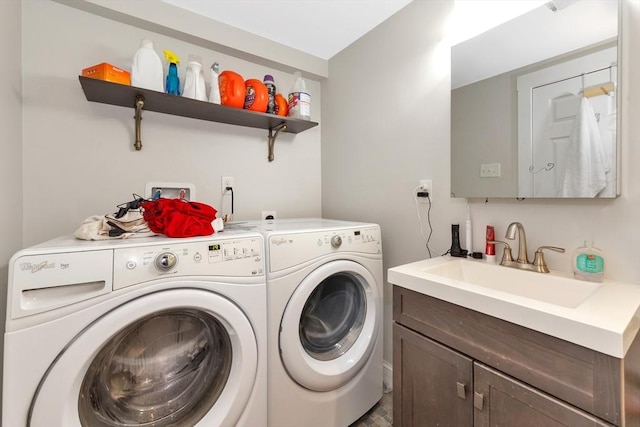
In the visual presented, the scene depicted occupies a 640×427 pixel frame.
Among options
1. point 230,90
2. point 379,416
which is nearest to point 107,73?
point 230,90

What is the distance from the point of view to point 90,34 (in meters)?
1.40

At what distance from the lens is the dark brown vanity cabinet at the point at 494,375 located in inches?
24.3

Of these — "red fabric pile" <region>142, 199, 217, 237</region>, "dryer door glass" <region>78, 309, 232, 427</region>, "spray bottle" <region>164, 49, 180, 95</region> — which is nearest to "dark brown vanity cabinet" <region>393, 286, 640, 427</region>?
"dryer door glass" <region>78, 309, 232, 427</region>

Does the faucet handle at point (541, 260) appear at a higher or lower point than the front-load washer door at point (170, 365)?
higher

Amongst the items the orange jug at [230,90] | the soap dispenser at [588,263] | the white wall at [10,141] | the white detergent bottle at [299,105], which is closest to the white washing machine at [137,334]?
the white wall at [10,141]

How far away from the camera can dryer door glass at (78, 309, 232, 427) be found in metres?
0.92

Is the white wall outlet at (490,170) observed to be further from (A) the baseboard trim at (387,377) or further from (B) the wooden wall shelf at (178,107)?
(A) the baseboard trim at (387,377)

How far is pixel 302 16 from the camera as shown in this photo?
1.62m

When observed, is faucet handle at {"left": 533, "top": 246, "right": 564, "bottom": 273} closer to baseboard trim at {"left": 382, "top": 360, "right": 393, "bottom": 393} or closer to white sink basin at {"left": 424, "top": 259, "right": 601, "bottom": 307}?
white sink basin at {"left": 424, "top": 259, "right": 601, "bottom": 307}

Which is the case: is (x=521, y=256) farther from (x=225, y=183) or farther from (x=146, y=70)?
(x=146, y=70)

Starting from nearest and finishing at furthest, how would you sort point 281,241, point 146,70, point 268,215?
point 281,241 < point 146,70 < point 268,215

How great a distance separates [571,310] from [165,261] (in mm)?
1160

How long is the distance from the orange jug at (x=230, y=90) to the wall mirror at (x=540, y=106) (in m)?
1.15

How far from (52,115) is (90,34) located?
470 mm
